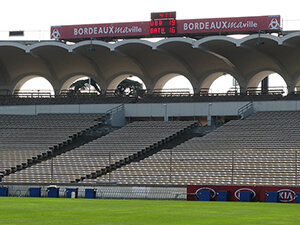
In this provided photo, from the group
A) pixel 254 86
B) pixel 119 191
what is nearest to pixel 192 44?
pixel 254 86

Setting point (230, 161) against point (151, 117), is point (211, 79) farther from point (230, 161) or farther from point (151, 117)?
point (230, 161)

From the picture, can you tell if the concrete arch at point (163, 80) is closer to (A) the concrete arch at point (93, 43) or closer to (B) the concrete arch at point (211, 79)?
(B) the concrete arch at point (211, 79)

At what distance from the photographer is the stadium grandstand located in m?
39.2

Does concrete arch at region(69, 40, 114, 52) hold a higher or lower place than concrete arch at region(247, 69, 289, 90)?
higher

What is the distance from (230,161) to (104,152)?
10594 millimetres

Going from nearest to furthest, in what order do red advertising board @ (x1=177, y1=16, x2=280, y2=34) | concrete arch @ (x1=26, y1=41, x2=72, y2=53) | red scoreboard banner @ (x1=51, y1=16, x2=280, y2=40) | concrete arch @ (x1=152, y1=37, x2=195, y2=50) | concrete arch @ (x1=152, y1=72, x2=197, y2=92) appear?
1. concrete arch @ (x1=152, y1=37, x2=195, y2=50)
2. red advertising board @ (x1=177, y1=16, x2=280, y2=34)
3. red scoreboard banner @ (x1=51, y1=16, x2=280, y2=40)
4. concrete arch @ (x1=26, y1=41, x2=72, y2=53)
5. concrete arch @ (x1=152, y1=72, x2=197, y2=92)

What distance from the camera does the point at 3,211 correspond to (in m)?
24.1

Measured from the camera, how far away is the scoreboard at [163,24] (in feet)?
190

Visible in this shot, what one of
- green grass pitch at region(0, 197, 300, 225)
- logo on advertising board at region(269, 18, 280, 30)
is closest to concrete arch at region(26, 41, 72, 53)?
logo on advertising board at region(269, 18, 280, 30)

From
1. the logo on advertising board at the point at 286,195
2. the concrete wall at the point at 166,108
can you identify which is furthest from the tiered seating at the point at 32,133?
the logo on advertising board at the point at 286,195

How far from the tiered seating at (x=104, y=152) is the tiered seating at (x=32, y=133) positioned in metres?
2.60

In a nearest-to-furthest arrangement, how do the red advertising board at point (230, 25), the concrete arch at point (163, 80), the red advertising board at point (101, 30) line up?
1. the red advertising board at point (230, 25)
2. the red advertising board at point (101, 30)
3. the concrete arch at point (163, 80)

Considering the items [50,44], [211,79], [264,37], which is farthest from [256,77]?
[50,44]

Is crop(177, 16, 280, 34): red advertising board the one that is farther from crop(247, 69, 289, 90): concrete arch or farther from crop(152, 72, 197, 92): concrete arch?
crop(152, 72, 197, 92): concrete arch
